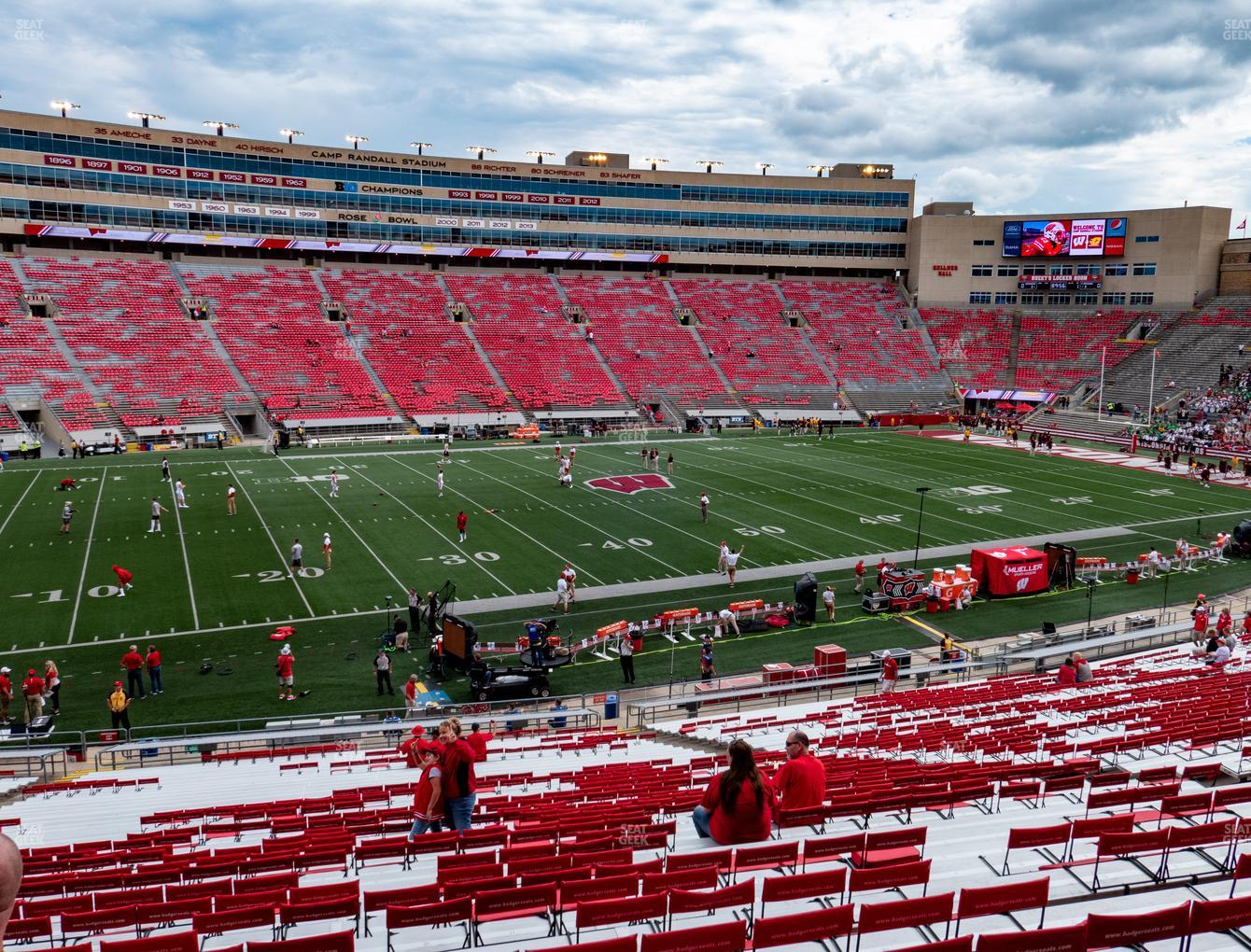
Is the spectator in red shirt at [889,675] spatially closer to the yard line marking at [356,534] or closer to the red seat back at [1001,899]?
the yard line marking at [356,534]

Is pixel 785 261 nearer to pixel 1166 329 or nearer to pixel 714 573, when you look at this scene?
pixel 1166 329

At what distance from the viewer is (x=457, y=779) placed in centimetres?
801

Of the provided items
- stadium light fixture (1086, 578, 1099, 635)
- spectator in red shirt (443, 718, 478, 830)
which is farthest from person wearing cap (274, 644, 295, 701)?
stadium light fixture (1086, 578, 1099, 635)

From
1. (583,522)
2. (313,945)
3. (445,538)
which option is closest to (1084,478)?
(583,522)

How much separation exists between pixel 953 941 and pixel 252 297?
67043 mm

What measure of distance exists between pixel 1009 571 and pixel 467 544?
1638cm

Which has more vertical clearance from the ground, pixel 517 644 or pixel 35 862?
pixel 35 862

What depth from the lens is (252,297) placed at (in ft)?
208

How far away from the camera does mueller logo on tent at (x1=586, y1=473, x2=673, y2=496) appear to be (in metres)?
37.7

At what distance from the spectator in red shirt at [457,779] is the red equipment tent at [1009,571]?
20.6m

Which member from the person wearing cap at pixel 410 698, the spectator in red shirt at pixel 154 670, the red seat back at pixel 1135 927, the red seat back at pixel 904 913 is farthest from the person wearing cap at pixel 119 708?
the red seat back at pixel 1135 927

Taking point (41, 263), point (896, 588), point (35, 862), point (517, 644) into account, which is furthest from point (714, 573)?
point (41, 263)

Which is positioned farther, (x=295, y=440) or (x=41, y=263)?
(x=41, y=263)

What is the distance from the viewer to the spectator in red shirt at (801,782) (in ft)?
24.4
